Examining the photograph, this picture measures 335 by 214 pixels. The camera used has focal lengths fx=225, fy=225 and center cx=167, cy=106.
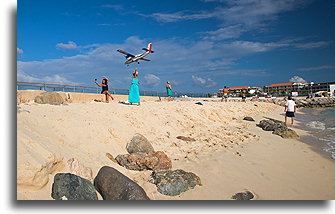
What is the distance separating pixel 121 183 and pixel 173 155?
7.71 feet

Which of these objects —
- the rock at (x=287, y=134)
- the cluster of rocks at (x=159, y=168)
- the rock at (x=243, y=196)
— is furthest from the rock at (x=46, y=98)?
the rock at (x=287, y=134)

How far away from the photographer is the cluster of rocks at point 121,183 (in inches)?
127

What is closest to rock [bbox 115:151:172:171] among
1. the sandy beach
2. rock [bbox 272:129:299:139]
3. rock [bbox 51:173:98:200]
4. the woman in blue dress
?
the sandy beach

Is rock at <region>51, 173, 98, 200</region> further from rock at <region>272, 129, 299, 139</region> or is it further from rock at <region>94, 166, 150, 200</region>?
rock at <region>272, 129, 299, 139</region>

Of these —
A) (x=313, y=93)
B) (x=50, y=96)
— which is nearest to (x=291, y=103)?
(x=50, y=96)

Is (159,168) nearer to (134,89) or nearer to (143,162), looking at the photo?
(143,162)

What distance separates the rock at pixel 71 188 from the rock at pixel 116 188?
0.14m

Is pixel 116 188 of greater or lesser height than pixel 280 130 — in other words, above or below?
below

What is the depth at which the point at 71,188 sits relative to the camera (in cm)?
322

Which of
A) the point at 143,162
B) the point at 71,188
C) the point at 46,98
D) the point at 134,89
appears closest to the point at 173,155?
the point at 143,162

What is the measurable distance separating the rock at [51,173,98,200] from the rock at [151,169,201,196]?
1.07 metres

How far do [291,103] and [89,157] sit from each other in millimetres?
10803

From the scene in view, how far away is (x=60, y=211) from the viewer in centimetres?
320

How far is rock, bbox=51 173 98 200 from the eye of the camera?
10.4 feet
